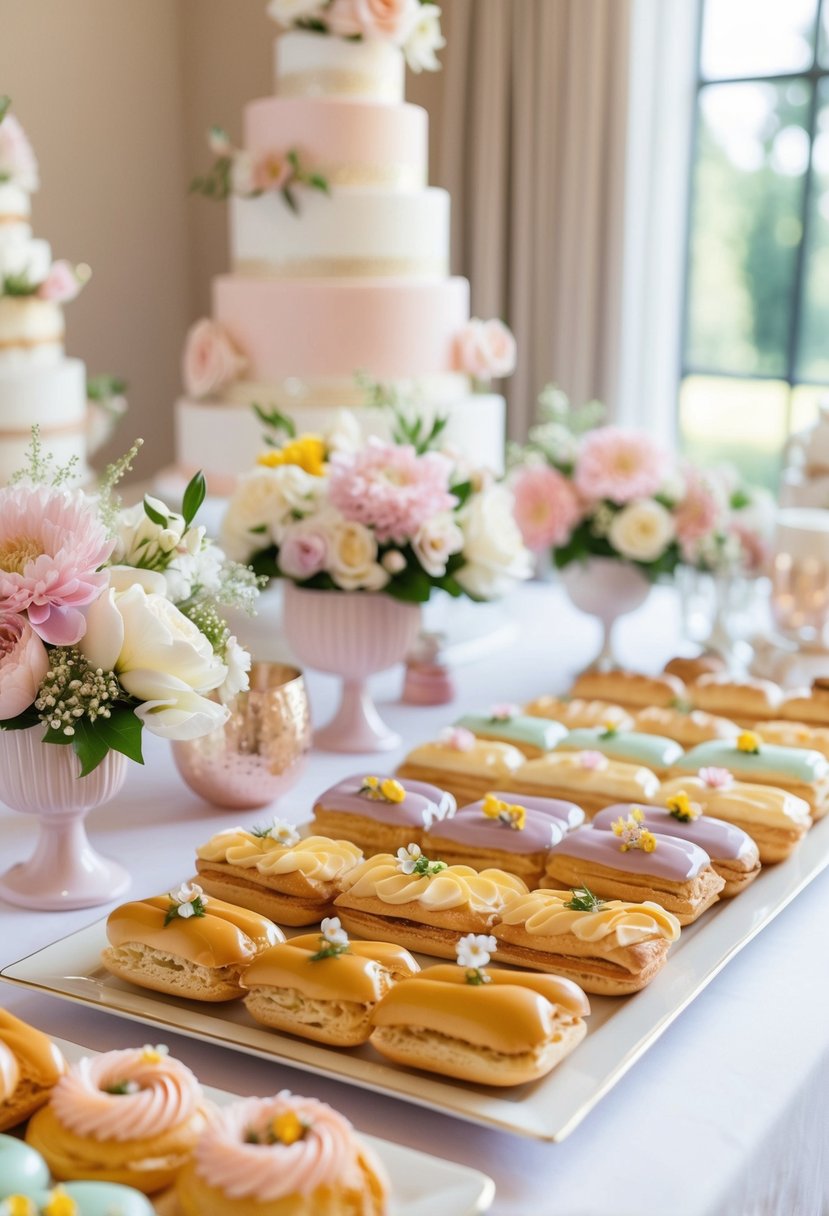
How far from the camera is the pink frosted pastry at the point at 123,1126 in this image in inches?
32.0

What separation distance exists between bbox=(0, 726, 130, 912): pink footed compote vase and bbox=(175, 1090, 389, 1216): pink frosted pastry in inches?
19.9

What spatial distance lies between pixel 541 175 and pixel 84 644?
2974mm

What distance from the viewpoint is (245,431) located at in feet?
8.49

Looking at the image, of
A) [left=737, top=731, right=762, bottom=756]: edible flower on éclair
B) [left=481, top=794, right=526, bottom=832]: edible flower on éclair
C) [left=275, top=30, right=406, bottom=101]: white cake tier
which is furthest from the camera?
[left=275, top=30, right=406, bottom=101]: white cake tier

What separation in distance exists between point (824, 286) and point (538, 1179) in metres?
3.64

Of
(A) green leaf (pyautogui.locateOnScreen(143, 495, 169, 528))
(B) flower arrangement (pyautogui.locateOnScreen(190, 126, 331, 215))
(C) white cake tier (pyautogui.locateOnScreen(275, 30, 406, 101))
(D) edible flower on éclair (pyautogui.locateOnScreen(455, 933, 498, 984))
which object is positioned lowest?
(D) edible flower on éclair (pyautogui.locateOnScreen(455, 933, 498, 984))

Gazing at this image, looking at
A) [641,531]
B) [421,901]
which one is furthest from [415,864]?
[641,531]

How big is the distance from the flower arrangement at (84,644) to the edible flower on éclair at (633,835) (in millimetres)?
395

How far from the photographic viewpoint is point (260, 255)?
2.68m

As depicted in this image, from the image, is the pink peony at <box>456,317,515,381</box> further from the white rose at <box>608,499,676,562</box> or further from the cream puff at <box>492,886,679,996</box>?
the cream puff at <box>492,886,679,996</box>

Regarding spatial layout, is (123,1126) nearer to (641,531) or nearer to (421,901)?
(421,901)

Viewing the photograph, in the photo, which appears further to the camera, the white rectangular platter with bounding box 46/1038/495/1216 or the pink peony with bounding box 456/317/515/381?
the pink peony with bounding box 456/317/515/381

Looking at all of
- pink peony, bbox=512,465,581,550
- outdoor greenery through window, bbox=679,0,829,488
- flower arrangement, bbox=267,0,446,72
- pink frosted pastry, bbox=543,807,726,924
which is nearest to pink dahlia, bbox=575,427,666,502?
pink peony, bbox=512,465,581,550

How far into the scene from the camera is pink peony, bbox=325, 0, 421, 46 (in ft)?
7.91
